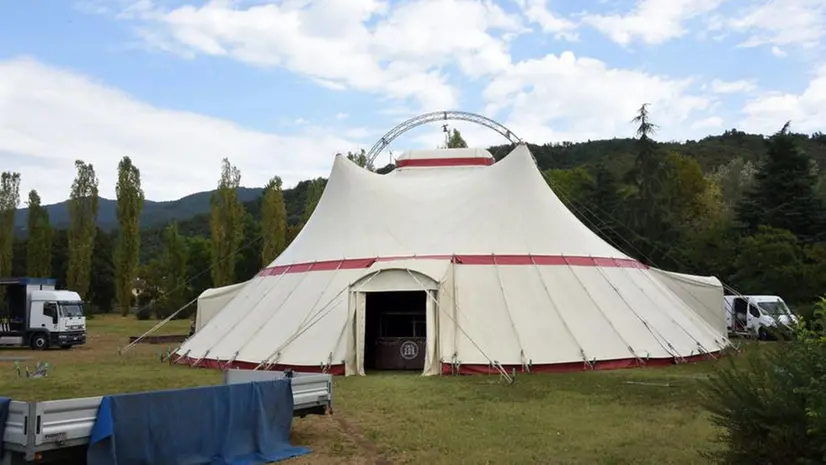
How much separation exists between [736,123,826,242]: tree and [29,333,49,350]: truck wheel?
33.6 m

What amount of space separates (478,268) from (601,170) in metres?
32.9

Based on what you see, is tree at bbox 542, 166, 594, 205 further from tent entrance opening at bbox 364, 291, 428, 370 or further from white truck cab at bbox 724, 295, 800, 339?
tent entrance opening at bbox 364, 291, 428, 370

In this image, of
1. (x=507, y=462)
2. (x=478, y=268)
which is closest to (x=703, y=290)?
(x=478, y=268)

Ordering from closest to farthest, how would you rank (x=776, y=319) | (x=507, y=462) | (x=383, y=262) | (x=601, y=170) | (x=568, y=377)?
1. (x=776, y=319)
2. (x=507, y=462)
3. (x=568, y=377)
4. (x=383, y=262)
5. (x=601, y=170)

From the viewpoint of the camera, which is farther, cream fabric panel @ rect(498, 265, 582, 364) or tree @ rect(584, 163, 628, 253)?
tree @ rect(584, 163, 628, 253)

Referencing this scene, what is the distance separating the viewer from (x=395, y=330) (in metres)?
16.3

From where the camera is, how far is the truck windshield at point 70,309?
→ 1030 inches

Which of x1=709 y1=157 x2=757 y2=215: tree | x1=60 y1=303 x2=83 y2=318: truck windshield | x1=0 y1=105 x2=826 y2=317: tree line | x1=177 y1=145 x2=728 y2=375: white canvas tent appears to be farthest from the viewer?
x1=709 y1=157 x2=757 y2=215: tree

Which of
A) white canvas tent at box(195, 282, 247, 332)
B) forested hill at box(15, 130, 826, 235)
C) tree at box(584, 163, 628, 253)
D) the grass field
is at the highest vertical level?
forested hill at box(15, 130, 826, 235)

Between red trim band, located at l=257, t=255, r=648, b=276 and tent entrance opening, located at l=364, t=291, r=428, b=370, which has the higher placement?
red trim band, located at l=257, t=255, r=648, b=276

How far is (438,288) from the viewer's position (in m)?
14.7

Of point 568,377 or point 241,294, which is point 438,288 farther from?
point 241,294

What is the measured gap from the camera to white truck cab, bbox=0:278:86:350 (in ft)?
84.7

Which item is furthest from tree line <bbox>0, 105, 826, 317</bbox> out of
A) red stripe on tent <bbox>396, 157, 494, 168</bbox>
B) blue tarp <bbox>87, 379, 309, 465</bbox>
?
blue tarp <bbox>87, 379, 309, 465</bbox>
